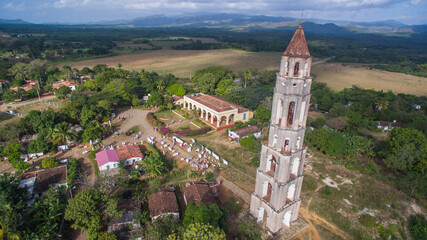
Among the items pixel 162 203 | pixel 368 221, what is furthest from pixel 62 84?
pixel 368 221

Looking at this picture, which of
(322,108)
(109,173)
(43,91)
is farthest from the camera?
(43,91)

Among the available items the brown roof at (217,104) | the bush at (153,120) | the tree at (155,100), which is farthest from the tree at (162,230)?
the tree at (155,100)

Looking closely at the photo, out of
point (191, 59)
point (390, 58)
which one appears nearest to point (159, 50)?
point (191, 59)

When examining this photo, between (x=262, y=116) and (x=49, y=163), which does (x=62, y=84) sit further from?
(x=262, y=116)

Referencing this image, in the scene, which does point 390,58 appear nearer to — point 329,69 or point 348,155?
point 329,69

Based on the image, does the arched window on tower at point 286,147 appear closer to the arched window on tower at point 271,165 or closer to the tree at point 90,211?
the arched window on tower at point 271,165
